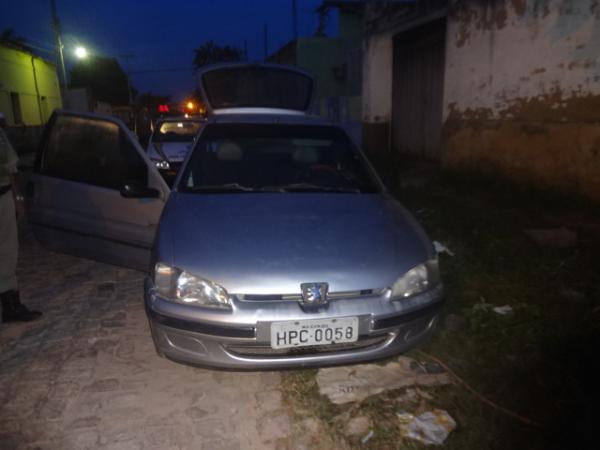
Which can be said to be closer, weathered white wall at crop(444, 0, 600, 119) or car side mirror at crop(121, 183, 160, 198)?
car side mirror at crop(121, 183, 160, 198)

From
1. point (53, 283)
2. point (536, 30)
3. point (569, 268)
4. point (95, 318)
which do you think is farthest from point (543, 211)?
point (53, 283)

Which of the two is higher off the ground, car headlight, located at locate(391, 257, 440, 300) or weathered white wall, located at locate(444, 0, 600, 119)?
weathered white wall, located at locate(444, 0, 600, 119)

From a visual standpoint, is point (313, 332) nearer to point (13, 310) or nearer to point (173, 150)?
point (13, 310)

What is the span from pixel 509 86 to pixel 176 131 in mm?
6439

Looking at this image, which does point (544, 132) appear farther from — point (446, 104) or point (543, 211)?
point (446, 104)

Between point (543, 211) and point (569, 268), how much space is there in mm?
1789

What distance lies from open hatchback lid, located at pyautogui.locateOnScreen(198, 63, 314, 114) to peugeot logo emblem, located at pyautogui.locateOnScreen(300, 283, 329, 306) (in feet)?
12.9

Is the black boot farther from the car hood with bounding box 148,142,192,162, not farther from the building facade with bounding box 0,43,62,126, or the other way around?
the building facade with bounding box 0,43,62,126

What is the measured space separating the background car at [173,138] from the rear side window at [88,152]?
3330 millimetres

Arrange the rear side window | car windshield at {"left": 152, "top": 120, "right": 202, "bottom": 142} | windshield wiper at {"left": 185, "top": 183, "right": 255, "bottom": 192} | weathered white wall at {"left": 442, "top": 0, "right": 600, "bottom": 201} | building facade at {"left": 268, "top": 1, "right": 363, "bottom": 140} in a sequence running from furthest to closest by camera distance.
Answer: building facade at {"left": 268, "top": 1, "right": 363, "bottom": 140} → car windshield at {"left": 152, "top": 120, "right": 202, "bottom": 142} → weathered white wall at {"left": 442, "top": 0, "right": 600, "bottom": 201} → the rear side window → windshield wiper at {"left": 185, "top": 183, "right": 255, "bottom": 192}

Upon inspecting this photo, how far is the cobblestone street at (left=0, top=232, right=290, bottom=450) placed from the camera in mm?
2320

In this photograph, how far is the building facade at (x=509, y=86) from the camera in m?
5.42

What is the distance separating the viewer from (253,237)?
2.61 meters

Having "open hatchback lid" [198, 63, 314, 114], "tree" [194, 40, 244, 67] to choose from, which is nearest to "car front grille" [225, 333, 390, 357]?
"open hatchback lid" [198, 63, 314, 114]
